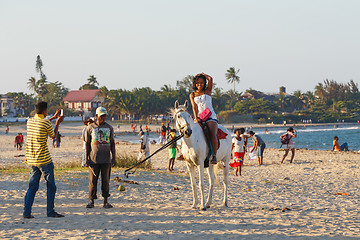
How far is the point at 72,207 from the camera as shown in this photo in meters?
9.36

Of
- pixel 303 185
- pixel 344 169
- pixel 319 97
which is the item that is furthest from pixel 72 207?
pixel 319 97

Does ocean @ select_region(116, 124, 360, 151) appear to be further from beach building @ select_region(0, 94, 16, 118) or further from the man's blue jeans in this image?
beach building @ select_region(0, 94, 16, 118)

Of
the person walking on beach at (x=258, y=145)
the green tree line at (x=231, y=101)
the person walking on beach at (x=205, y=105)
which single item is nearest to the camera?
the person walking on beach at (x=205, y=105)

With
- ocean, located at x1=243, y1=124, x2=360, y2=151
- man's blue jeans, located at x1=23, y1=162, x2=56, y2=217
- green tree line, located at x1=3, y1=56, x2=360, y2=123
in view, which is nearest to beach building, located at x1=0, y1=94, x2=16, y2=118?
green tree line, located at x1=3, y1=56, x2=360, y2=123

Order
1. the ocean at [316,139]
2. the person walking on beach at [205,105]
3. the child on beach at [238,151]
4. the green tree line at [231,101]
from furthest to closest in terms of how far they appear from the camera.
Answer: the green tree line at [231,101] → the ocean at [316,139] → the child on beach at [238,151] → the person walking on beach at [205,105]

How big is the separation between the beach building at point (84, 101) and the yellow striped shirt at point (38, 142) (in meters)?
106

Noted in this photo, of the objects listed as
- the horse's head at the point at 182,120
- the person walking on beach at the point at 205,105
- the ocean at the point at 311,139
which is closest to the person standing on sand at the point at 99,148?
the horse's head at the point at 182,120

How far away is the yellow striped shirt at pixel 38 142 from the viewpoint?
309 inches

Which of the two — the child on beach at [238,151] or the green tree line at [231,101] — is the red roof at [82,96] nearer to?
the green tree line at [231,101]

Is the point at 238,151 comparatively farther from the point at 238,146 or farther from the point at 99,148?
the point at 99,148

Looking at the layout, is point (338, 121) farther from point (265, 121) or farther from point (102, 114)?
point (102, 114)

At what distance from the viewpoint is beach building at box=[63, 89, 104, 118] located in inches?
4469

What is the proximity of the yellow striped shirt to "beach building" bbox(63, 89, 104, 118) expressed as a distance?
106 m

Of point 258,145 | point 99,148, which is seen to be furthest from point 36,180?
point 258,145
